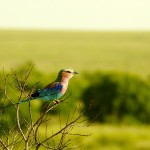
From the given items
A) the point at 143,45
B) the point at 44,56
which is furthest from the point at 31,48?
the point at 143,45

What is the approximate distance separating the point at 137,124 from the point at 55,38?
134 metres

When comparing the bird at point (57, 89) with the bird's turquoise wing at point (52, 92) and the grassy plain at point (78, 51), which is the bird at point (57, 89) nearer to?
the bird's turquoise wing at point (52, 92)

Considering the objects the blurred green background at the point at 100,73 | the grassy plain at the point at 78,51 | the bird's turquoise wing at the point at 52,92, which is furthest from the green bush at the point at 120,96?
the grassy plain at the point at 78,51

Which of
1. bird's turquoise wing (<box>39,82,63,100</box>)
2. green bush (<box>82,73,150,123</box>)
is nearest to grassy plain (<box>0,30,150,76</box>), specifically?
green bush (<box>82,73,150,123</box>)

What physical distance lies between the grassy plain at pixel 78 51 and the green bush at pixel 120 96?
47745 millimetres

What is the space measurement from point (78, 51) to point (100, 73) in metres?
96.2

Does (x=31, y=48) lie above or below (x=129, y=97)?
below

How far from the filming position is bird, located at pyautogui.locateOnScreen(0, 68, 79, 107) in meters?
7.86

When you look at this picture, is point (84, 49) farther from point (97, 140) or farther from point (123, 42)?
point (97, 140)

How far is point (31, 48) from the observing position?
5871 inches

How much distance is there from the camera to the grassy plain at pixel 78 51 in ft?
380

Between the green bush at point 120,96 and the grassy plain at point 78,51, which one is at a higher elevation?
the green bush at point 120,96

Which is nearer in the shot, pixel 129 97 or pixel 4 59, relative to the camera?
pixel 129 97

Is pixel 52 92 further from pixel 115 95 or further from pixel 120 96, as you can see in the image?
pixel 115 95
